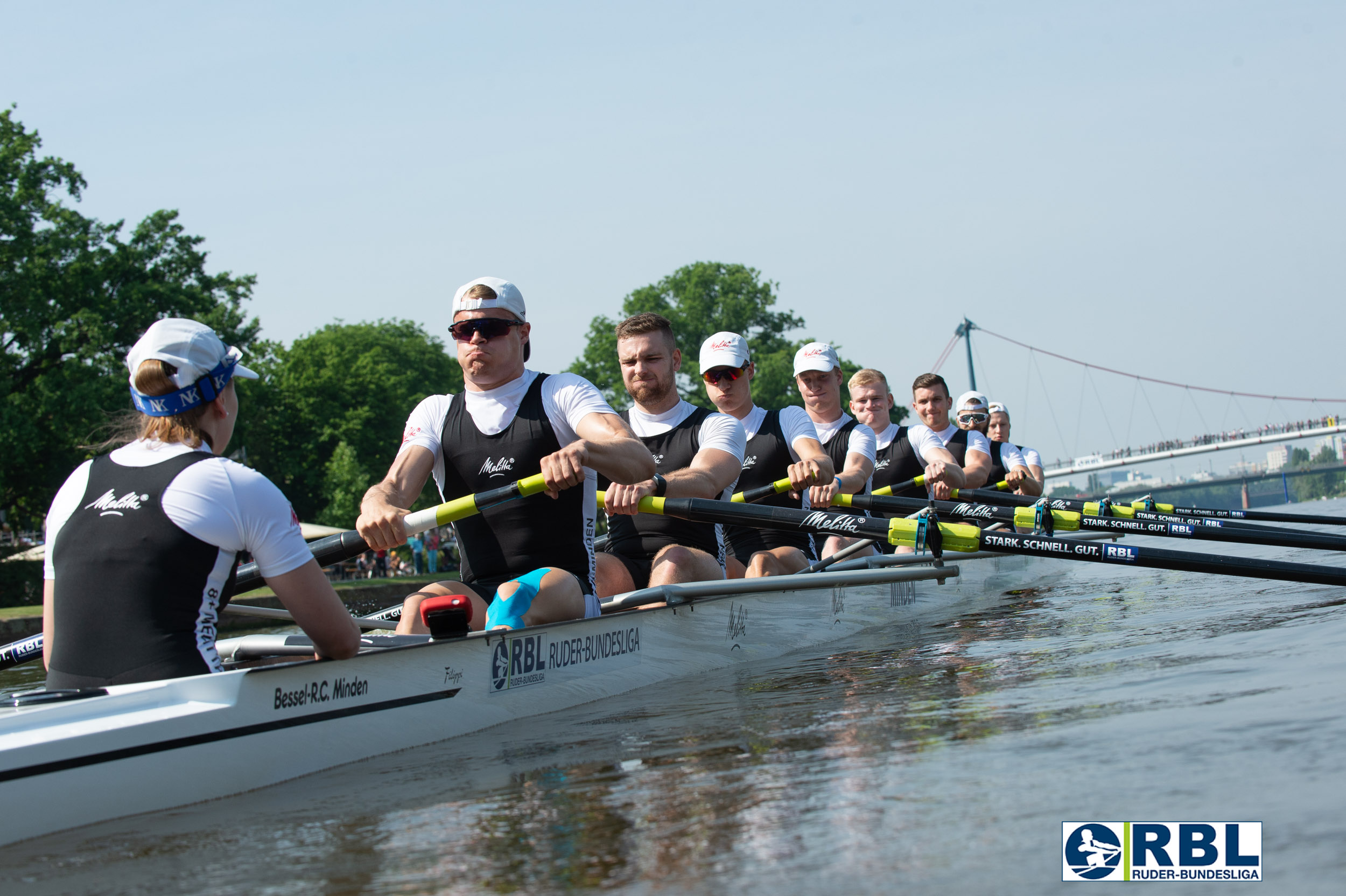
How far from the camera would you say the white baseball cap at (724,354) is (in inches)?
328

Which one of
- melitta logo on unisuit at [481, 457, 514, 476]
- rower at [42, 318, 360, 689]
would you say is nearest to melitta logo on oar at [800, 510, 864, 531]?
melitta logo on unisuit at [481, 457, 514, 476]

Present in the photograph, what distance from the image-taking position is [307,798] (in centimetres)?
345

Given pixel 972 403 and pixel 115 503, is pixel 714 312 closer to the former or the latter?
pixel 972 403

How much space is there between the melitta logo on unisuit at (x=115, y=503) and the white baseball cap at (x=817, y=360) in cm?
727

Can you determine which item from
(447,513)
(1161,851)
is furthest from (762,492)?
(1161,851)

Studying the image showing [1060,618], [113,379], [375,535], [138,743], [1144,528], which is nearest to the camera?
[138,743]

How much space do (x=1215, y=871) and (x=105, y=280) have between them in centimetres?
3013

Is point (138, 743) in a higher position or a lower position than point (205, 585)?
lower

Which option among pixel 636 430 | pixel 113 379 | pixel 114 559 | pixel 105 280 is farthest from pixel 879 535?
pixel 105 280

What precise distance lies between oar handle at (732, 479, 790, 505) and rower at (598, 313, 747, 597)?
0.53ft

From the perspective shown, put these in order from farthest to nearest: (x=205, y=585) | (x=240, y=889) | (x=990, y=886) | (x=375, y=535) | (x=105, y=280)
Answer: (x=105, y=280) < (x=375, y=535) < (x=205, y=585) < (x=240, y=889) < (x=990, y=886)

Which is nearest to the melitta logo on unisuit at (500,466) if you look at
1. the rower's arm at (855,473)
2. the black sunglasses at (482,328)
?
the black sunglasses at (482,328)

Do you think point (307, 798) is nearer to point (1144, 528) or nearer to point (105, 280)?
point (1144, 528)

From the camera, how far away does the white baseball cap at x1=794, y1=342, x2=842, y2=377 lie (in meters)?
10.2
